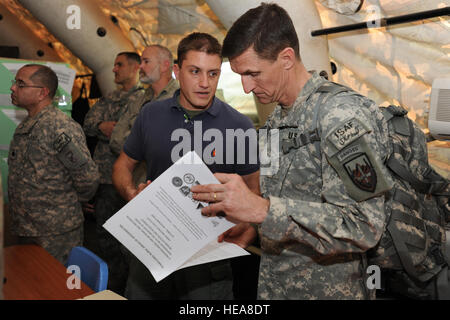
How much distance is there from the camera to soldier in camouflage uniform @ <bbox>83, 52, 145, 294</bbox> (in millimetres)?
3568

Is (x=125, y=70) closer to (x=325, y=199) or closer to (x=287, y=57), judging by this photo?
(x=287, y=57)

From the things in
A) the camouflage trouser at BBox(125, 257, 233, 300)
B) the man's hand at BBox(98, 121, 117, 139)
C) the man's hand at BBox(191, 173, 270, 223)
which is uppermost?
the man's hand at BBox(191, 173, 270, 223)

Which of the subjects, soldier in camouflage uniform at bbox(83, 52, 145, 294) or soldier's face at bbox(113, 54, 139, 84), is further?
soldier's face at bbox(113, 54, 139, 84)

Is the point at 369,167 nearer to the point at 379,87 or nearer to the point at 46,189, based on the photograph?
the point at 379,87

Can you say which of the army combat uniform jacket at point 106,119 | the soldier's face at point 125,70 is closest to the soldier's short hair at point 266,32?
the army combat uniform jacket at point 106,119

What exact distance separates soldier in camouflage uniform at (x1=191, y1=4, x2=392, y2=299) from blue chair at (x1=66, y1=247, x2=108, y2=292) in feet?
1.66

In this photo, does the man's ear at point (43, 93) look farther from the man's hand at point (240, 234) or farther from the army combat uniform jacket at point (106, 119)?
the man's hand at point (240, 234)

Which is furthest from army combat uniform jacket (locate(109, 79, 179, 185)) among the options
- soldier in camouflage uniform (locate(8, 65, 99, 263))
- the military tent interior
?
the military tent interior

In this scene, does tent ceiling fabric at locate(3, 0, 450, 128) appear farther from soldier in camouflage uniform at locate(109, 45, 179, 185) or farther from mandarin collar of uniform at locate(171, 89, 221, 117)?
soldier in camouflage uniform at locate(109, 45, 179, 185)

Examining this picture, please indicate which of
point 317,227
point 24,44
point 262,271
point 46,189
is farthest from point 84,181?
point 24,44

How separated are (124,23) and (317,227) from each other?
13.9ft

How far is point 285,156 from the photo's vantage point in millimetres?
1220

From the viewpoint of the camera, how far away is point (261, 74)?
1197 millimetres

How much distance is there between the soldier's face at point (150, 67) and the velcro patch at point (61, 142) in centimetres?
81
